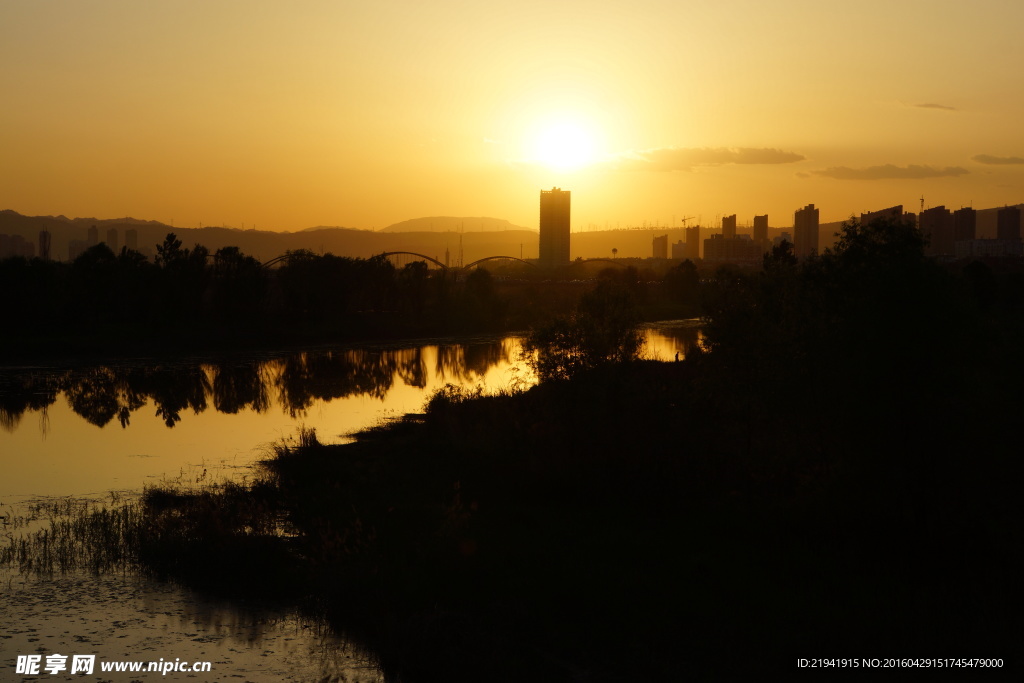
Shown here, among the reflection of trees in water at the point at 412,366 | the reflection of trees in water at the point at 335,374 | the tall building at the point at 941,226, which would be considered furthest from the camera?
the tall building at the point at 941,226

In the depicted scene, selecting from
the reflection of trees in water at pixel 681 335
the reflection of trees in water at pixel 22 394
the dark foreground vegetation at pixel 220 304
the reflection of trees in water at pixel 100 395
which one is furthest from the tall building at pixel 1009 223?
the reflection of trees in water at pixel 22 394

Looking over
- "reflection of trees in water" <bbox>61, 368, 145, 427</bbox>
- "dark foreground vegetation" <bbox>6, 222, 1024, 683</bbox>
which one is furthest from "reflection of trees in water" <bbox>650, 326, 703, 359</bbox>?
"dark foreground vegetation" <bbox>6, 222, 1024, 683</bbox>

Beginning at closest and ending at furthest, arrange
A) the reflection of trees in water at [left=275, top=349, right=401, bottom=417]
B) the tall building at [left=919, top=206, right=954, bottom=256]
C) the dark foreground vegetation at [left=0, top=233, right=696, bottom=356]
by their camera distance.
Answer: the reflection of trees in water at [left=275, top=349, right=401, bottom=417] < the dark foreground vegetation at [left=0, top=233, right=696, bottom=356] < the tall building at [left=919, top=206, right=954, bottom=256]

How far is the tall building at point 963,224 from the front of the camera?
176 m

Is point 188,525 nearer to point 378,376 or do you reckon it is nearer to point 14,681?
point 14,681

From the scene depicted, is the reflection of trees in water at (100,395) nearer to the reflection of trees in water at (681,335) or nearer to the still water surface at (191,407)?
the still water surface at (191,407)

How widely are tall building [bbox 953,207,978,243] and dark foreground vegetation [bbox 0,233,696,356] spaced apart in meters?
135

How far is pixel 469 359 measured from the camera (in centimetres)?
4869

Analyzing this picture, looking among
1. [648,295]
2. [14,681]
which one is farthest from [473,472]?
[648,295]

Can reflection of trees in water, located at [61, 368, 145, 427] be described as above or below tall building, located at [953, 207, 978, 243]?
below

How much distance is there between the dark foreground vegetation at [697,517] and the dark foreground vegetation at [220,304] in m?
21.8

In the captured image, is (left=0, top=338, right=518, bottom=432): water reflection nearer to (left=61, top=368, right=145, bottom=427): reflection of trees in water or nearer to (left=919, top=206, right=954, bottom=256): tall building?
(left=61, top=368, right=145, bottom=427): reflection of trees in water

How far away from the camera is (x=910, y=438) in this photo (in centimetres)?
1394

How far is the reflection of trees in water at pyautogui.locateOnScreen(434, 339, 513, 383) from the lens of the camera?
41.2 meters
